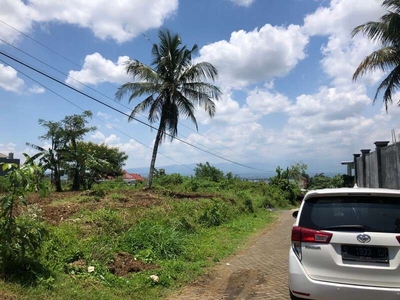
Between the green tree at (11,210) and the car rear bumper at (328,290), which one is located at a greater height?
the green tree at (11,210)

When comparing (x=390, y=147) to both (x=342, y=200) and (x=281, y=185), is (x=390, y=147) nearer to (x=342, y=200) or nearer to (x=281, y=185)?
(x=342, y=200)

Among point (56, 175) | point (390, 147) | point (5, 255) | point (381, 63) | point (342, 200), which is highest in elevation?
point (381, 63)

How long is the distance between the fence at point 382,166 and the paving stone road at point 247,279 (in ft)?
23.1

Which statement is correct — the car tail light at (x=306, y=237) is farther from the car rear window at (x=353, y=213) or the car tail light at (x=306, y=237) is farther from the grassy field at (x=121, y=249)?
the grassy field at (x=121, y=249)

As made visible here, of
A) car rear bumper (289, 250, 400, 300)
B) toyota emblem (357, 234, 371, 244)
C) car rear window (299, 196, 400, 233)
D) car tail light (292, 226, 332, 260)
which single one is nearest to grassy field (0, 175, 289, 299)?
car rear bumper (289, 250, 400, 300)

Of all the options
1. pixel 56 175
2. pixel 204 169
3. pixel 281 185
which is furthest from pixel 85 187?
pixel 281 185

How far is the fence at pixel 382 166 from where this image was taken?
1454cm

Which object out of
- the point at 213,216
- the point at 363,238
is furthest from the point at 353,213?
the point at 213,216

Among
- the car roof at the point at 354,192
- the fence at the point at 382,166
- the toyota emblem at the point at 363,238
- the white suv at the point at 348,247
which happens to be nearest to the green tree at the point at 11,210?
the white suv at the point at 348,247

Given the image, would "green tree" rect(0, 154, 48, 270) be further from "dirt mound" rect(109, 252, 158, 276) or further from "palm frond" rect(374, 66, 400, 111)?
"palm frond" rect(374, 66, 400, 111)

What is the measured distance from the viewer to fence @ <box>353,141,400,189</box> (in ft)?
47.7

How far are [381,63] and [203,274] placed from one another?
1149 centimetres

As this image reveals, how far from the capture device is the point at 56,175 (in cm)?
2127

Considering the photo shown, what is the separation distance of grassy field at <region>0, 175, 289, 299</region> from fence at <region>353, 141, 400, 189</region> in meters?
5.76
